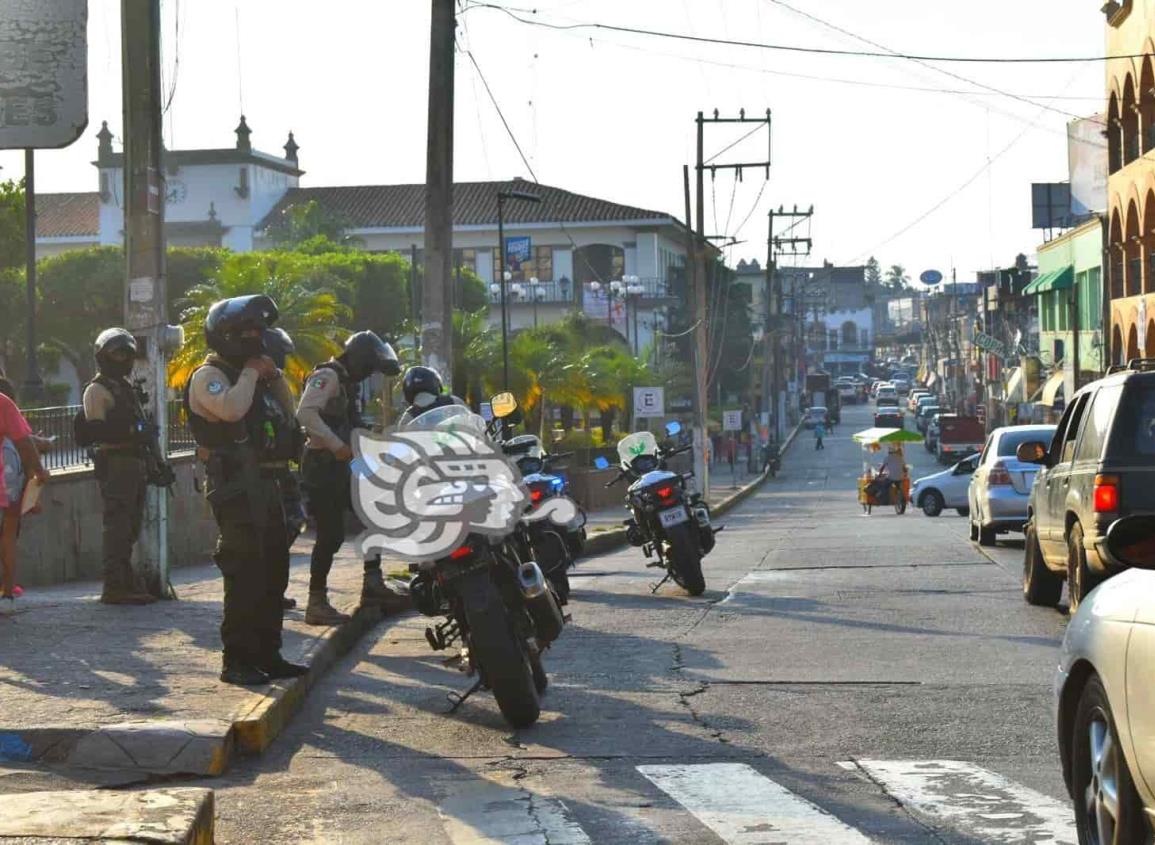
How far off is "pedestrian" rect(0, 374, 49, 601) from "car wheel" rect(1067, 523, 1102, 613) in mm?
6764

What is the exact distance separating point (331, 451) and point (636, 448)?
502 cm

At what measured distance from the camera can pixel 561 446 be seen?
58.4 m

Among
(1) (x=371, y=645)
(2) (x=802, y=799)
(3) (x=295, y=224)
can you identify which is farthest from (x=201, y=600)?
(3) (x=295, y=224)

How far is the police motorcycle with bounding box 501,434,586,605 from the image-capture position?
38.5 ft

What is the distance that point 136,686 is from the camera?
900cm

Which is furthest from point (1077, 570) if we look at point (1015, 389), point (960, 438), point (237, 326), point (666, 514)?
point (1015, 389)

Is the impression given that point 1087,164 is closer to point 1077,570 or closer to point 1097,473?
point 1077,570

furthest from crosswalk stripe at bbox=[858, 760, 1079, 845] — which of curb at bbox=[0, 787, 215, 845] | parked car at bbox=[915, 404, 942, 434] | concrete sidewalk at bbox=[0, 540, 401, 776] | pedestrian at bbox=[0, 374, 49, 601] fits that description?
parked car at bbox=[915, 404, 942, 434]

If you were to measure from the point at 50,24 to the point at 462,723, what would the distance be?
3691mm

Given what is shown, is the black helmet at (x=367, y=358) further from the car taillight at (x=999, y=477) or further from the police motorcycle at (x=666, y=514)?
the car taillight at (x=999, y=477)

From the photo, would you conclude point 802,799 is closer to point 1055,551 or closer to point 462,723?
→ point 462,723

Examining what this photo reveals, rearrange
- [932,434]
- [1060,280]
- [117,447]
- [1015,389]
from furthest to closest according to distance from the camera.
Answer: [932,434]
[1015,389]
[1060,280]
[117,447]

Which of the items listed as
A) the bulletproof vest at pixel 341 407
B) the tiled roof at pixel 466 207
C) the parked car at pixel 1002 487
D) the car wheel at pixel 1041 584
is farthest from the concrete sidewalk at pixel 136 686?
the tiled roof at pixel 466 207

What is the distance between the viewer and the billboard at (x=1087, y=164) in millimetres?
66938
